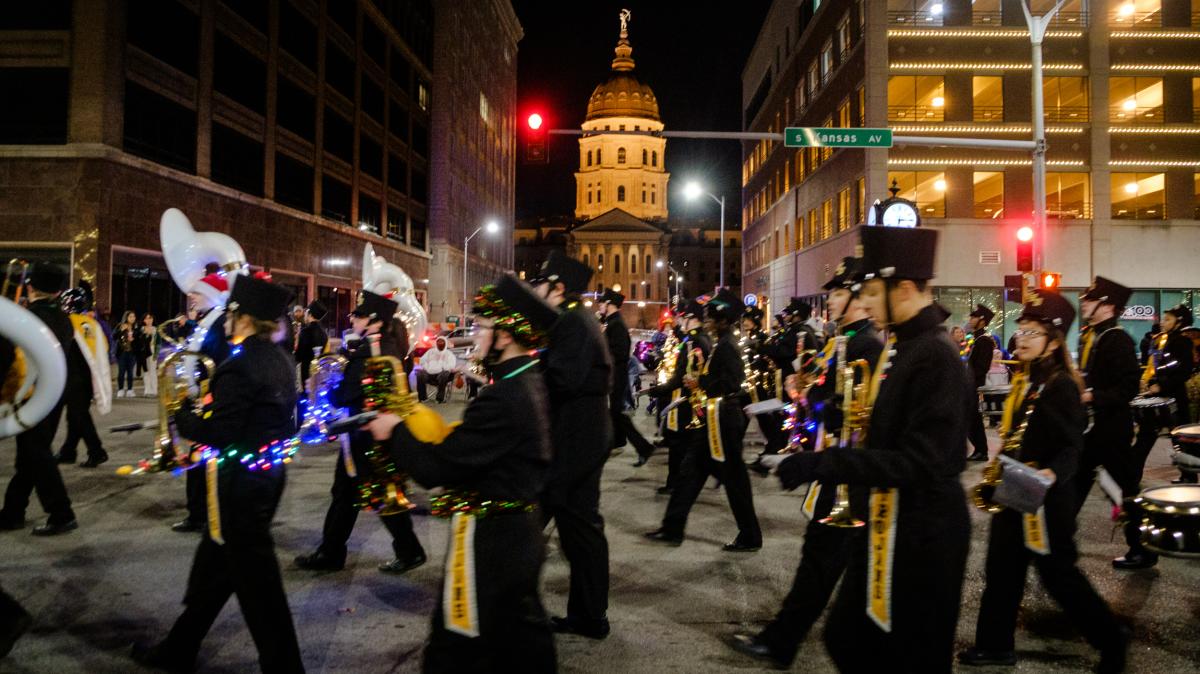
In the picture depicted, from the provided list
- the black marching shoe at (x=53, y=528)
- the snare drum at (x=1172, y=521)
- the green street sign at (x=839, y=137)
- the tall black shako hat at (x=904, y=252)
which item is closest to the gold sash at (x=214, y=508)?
the tall black shako hat at (x=904, y=252)

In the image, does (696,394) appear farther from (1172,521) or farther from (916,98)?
(916,98)

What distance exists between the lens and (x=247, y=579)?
407 cm

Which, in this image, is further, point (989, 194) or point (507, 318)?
point (989, 194)

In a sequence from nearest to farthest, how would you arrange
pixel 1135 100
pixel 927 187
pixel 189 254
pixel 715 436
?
pixel 189 254 < pixel 715 436 < pixel 1135 100 < pixel 927 187

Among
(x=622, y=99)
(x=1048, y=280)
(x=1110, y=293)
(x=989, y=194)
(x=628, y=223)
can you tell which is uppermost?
(x=622, y=99)

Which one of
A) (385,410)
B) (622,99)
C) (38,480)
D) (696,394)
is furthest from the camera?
(622,99)

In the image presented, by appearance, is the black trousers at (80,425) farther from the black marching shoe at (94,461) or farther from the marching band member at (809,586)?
the marching band member at (809,586)

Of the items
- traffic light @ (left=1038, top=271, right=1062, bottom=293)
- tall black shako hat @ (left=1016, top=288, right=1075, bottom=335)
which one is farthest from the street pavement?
traffic light @ (left=1038, top=271, right=1062, bottom=293)

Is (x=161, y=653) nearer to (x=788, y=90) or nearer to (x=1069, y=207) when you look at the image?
(x=1069, y=207)

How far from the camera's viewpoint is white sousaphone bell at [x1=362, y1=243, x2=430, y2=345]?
784cm

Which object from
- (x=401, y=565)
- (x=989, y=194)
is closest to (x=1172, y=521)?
(x=401, y=565)

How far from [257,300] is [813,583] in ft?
11.1

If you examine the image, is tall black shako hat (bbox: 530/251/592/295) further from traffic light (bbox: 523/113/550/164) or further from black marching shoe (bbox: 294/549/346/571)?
traffic light (bbox: 523/113/550/164)

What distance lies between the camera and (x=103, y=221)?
965 inches
